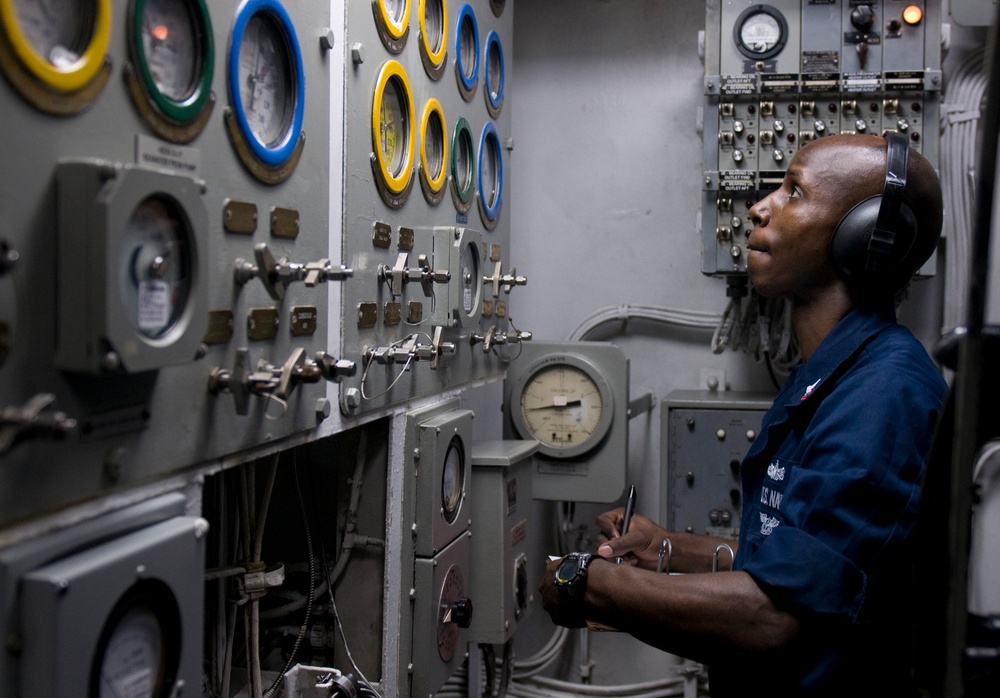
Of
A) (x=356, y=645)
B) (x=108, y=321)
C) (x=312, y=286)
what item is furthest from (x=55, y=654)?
(x=356, y=645)

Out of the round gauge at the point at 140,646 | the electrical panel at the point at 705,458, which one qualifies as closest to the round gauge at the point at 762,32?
the electrical panel at the point at 705,458

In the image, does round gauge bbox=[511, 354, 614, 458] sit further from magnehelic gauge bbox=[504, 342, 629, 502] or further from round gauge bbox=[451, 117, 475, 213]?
round gauge bbox=[451, 117, 475, 213]

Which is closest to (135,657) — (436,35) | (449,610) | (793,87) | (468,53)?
(449,610)

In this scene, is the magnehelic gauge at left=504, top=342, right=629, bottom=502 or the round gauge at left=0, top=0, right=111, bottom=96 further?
the magnehelic gauge at left=504, top=342, right=629, bottom=502

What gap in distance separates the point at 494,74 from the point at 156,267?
6.37ft

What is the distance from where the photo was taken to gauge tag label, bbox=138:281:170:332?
1062 mm

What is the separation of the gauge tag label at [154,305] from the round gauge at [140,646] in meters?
0.30

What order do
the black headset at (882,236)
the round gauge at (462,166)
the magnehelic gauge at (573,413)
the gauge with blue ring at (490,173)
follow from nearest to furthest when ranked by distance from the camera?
the black headset at (882,236), the round gauge at (462,166), the gauge with blue ring at (490,173), the magnehelic gauge at (573,413)

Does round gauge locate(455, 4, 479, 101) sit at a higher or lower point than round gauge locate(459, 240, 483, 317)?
higher

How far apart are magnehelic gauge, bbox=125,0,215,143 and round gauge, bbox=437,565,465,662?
1314mm

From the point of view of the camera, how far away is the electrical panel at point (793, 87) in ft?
9.05

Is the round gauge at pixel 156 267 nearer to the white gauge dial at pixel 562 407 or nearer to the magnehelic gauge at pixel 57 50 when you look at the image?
the magnehelic gauge at pixel 57 50

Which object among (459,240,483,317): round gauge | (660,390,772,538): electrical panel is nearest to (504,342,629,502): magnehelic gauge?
(660,390,772,538): electrical panel

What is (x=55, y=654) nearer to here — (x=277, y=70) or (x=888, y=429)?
(x=277, y=70)
